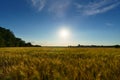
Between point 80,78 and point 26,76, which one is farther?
point 26,76

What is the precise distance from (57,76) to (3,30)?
135 meters

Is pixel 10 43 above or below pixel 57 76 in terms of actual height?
above

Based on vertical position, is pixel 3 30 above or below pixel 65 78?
above

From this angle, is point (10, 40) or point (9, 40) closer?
point (9, 40)

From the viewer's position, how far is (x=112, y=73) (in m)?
5.57

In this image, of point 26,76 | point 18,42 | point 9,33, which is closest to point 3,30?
point 9,33

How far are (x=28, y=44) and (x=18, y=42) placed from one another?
23.3 feet

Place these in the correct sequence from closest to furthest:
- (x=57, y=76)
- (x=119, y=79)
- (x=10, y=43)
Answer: (x=119, y=79) → (x=57, y=76) → (x=10, y=43)

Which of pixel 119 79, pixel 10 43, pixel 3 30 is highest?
pixel 3 30

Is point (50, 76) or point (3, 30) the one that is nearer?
point (50, 76)

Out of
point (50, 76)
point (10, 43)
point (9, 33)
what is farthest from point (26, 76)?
point (9, 33)

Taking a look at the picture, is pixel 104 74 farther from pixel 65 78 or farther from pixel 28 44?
pixel 28 44

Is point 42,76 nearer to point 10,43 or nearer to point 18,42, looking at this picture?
point 10,43

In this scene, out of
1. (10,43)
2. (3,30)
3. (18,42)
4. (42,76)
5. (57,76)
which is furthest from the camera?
(3,30)
